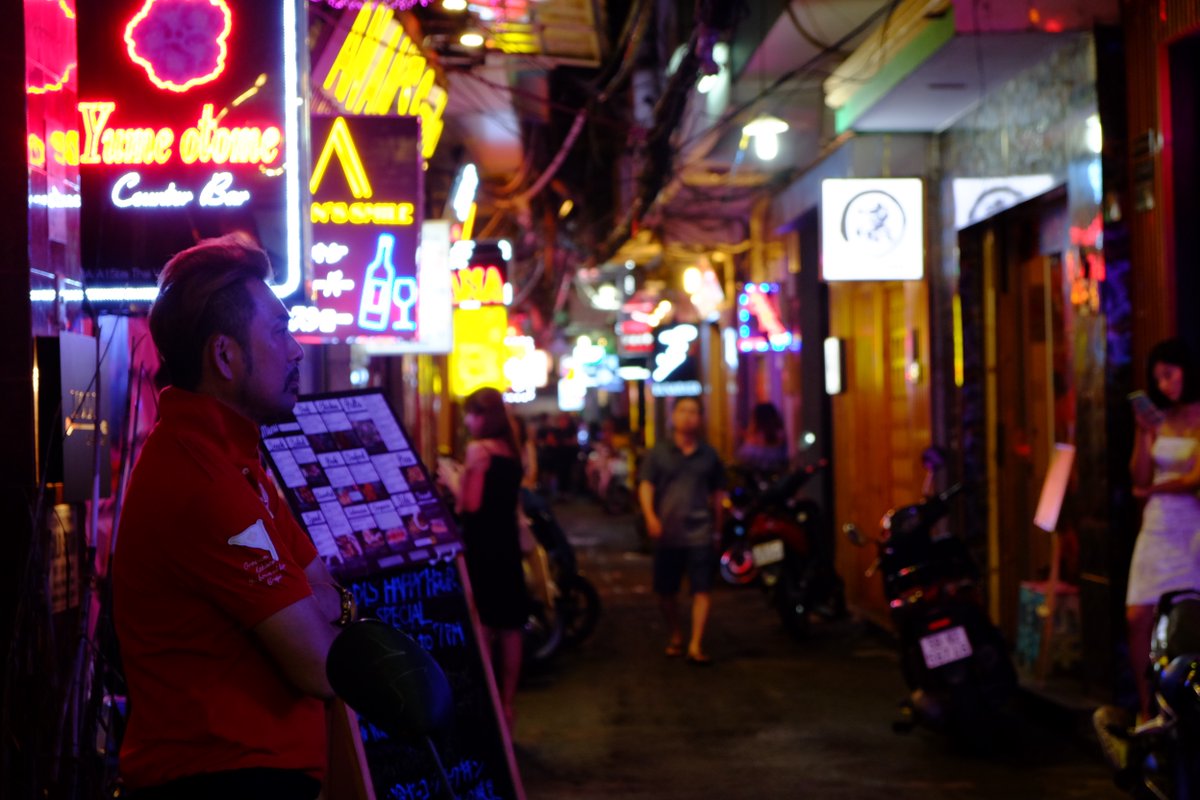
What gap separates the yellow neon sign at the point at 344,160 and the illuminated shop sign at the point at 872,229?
4682mm

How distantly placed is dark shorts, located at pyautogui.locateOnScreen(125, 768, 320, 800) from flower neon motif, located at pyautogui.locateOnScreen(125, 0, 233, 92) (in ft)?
12.2

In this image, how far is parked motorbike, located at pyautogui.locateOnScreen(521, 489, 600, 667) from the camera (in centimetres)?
1095

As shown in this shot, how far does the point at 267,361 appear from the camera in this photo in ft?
9.11

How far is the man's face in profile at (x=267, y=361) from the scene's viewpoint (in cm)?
276

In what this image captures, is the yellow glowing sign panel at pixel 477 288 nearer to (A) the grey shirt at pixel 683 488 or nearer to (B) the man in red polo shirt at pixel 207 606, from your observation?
(A) the grey shirt at pixel 683 488

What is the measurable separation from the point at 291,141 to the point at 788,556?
831 cm

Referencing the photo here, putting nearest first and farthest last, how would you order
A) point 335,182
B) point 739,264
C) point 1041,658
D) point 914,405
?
1. point 335,182
2. point 1041,658
3. point 914,405
4. point 739,264

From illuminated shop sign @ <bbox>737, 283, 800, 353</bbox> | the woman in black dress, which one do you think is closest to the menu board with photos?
the woman in black dress

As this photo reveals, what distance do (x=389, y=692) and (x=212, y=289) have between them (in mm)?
906

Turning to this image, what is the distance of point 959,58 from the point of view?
9.75 meters

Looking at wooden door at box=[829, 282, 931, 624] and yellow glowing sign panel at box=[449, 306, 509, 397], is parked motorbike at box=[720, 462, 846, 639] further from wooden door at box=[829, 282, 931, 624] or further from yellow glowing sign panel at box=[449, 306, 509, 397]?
yellow glowing sign panel at box=[449, 306, 509, 397]

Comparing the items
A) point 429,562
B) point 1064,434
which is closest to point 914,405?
point 1064,434

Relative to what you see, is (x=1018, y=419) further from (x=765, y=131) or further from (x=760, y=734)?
(x=765, y=131)

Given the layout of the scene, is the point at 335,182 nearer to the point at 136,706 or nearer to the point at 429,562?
the point at 429,562
